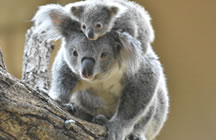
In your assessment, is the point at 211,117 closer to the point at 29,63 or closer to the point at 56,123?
the point at 29,63

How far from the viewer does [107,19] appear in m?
2.53

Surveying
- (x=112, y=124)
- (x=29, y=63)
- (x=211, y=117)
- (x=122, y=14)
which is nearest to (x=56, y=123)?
(x=112, y=124)

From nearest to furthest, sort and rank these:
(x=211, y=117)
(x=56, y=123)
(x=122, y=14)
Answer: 1. (x=56, y=123)
2. (x=122, y=14)
3. (x=211, y=117)

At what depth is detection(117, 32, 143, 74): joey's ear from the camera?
265 centimetres

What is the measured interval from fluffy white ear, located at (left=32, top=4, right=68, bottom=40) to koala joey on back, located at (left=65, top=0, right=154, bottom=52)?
0.11 metres

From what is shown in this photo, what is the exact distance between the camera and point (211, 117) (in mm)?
5867

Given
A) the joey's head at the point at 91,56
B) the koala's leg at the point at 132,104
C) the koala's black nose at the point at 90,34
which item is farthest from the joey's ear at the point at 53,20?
the koala's leg at the point at 132,104

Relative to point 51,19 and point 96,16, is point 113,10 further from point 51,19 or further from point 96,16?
point 51,19

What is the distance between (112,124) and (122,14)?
743mm

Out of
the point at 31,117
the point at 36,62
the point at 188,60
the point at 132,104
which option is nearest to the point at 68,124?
the point at 31,117

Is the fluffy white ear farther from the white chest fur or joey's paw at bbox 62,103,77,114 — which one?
joey's paw at bbox 62,103,77,114

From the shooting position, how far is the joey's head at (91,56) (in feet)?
8.59

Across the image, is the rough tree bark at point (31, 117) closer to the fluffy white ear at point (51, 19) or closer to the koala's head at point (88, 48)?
the koala's head at point (88, 48)

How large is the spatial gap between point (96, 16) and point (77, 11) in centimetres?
18
